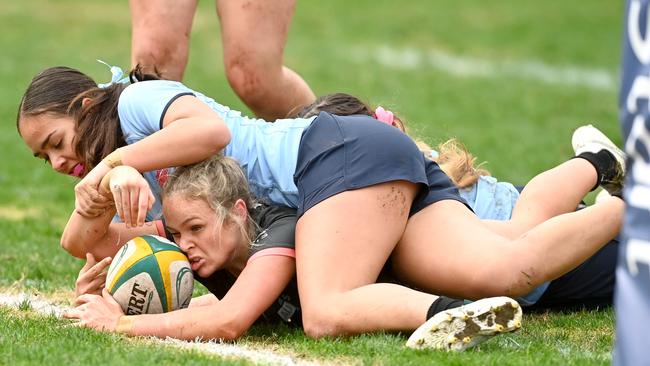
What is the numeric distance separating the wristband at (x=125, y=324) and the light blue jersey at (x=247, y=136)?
745 mm

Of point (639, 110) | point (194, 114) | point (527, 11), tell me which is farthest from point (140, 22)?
point (527, 11)

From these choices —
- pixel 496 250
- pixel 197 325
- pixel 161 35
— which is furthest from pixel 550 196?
pixel 161 35

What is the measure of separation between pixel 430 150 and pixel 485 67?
11.0 meters

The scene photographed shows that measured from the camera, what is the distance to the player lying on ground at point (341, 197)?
15.8 feet

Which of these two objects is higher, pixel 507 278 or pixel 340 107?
pixel 340 107

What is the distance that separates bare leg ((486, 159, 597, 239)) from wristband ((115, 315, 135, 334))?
165cm

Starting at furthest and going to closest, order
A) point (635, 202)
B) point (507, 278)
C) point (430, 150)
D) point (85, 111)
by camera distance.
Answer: point (430, 150) < point (85, 111) < point (507, 278) < point (635, 202)

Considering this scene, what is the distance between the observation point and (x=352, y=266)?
4.83 m

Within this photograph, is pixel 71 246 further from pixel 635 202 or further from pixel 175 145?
pixel 635 202

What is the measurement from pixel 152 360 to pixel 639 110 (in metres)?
1.90

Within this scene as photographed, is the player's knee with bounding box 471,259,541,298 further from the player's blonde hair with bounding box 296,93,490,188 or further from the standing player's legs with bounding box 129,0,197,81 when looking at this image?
the standing player's legs with bounding box 129,0,197,81

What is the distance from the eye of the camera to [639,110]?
11.7ft

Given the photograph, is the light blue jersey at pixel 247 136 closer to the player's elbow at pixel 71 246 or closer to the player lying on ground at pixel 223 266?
the player lying on ground at pixel 223 266

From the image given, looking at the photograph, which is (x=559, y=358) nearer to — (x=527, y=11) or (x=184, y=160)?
(x=184, y=160)
